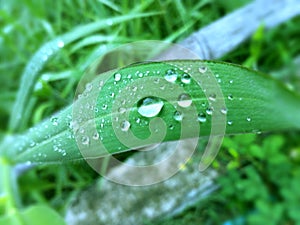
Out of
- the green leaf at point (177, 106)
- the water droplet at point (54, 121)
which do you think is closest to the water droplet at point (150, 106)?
the green leaf at point (177, 106)

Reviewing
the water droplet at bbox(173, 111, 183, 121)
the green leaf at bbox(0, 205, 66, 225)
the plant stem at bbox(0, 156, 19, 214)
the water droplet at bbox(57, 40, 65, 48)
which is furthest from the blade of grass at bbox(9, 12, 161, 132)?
the water droplet at bbox(173, 111, 183, 121)

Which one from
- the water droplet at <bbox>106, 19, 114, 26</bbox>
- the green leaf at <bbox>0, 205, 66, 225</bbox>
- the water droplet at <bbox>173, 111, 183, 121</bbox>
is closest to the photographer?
the water droplet at <bbox>173, 111, 183, 121</bbox>

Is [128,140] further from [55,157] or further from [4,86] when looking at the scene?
[4,86]

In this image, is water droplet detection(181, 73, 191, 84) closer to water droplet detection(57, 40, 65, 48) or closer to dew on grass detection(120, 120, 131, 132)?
dew on grass detection(120, 120, 131, 132)

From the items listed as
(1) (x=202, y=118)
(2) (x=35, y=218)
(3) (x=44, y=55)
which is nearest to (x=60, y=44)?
Answer: (3) (x=44, y=55)

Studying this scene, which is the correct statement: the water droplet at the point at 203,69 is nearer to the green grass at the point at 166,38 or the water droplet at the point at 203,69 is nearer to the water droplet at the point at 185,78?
the water droplet at the point at 185,78

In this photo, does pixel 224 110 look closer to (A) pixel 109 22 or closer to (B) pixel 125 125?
(B) pixel 125 125

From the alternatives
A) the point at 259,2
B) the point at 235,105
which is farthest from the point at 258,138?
the point at 235,105
